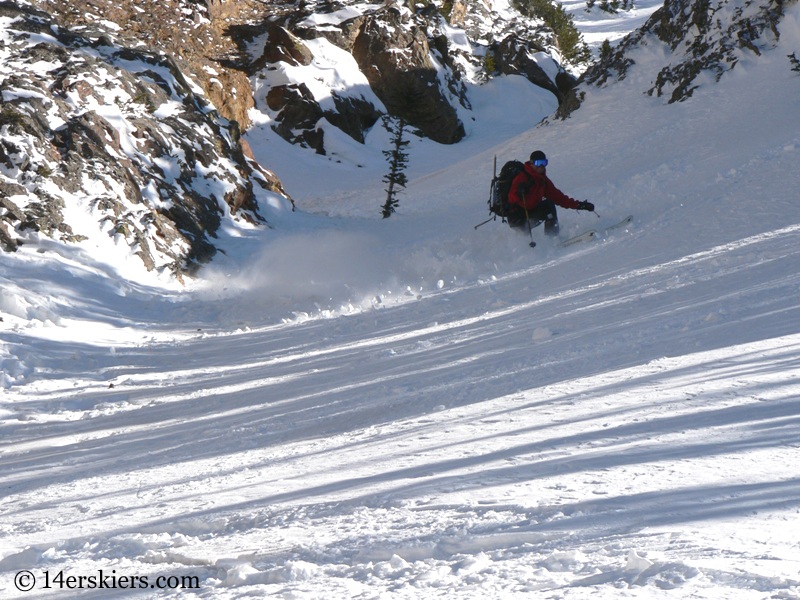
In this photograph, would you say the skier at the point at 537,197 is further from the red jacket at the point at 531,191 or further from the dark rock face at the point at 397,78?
the dark rock face at the point at 397,78

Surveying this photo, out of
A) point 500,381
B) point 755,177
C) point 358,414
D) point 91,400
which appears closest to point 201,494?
point 358,414

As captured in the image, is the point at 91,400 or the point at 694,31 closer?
the point at 91,400

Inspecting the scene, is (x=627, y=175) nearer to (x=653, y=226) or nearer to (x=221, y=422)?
(x=653, y=226)

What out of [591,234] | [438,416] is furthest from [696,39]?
[438,416]

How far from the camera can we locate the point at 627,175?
16625 mm

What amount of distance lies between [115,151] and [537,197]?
8821mm

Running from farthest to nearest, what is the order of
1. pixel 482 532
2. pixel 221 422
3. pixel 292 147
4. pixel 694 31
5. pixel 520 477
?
pixel 292 147, pixel 694 31, pixel 221 422, pixel 520 477, pixel 482 532

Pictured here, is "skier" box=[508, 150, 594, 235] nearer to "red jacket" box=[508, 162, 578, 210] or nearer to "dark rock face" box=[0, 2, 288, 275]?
"red jacket" box=[508, 162, 578, 210]

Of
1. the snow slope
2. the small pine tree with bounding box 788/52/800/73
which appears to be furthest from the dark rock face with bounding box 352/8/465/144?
the snow slope

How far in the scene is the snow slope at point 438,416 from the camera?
9.59 ft

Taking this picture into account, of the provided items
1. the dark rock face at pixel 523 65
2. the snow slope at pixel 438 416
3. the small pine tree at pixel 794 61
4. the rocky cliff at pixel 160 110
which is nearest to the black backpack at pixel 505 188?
the snow slope at pixel 438 416

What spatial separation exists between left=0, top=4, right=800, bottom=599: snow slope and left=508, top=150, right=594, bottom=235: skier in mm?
516

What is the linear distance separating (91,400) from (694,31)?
22.3 metres

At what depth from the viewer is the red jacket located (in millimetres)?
12984
